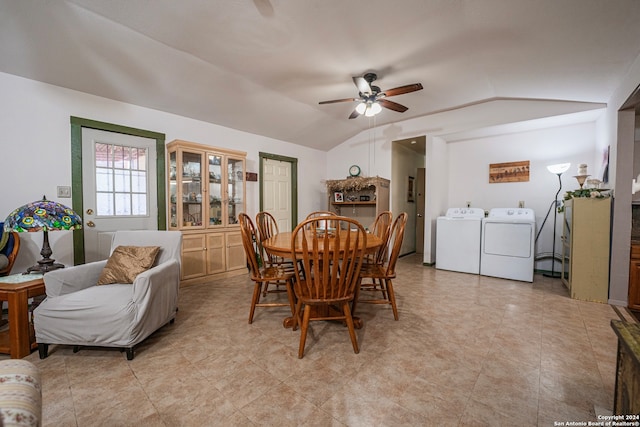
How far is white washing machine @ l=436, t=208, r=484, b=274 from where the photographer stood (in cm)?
397

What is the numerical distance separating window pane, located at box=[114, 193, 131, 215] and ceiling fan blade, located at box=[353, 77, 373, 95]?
3.02 meters

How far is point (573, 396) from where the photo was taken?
4.71ft

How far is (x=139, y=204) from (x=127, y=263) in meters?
1.40

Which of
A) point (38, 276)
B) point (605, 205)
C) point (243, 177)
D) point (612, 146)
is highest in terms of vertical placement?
point (612, 146)

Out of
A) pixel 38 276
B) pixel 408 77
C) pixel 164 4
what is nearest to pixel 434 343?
pixel 408 77

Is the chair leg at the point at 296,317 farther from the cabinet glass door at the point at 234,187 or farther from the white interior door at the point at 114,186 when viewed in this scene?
the white interior door at the point at 114,186

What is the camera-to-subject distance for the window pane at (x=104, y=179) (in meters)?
2.95

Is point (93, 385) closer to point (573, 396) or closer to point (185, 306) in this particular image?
point (185, 306)

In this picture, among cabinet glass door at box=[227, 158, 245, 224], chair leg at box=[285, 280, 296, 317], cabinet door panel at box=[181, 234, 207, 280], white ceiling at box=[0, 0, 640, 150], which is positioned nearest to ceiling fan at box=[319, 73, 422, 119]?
white ceiling at box=[0, 0, 640, 150]

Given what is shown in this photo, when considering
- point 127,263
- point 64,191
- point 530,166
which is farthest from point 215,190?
point 530,166

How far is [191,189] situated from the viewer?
3.53 meters

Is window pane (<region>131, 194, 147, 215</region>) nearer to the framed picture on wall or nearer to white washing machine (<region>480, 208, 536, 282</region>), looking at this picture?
white washing machine (<region>480, 208, 536, 282</region>)

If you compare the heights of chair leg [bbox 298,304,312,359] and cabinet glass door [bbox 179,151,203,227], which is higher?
cabinet glass door [bbox 179,151,203,227]

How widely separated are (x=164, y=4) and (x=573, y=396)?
3.74 m
